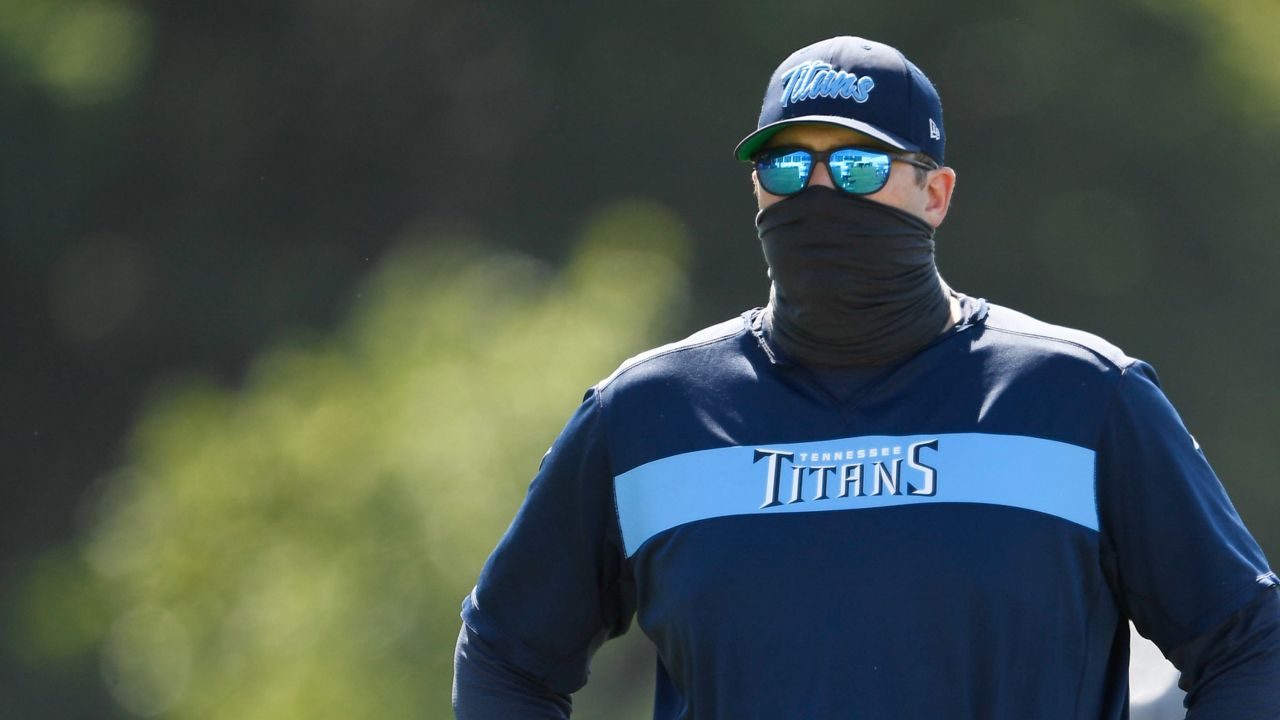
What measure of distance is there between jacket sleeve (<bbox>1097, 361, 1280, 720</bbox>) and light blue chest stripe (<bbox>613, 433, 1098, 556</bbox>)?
0.17 ft

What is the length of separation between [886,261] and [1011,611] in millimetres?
523

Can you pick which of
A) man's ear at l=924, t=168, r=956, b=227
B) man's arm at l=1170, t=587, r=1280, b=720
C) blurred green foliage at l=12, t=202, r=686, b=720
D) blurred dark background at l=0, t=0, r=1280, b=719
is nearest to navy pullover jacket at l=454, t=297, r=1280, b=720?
man's arm at l=1170, t=587, r=1280, b=720

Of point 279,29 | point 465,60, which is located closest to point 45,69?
point 279,29

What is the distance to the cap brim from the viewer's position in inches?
84.4

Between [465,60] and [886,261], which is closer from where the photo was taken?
[886,261]

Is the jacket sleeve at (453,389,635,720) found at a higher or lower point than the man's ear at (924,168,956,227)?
lower

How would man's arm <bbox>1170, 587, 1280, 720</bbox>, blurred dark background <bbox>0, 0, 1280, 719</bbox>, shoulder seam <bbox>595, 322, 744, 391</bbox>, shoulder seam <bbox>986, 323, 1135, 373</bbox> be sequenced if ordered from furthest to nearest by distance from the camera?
1. blurred dark background <bbox>0, 0, 1280, 719</bbox>
2. shoulder seam <bbox>595, 322, 744, 391</bbox>
3. shoulder seam <bbox>986, 323, 1135, 373</bbox>
4. man's arm <bbox>1170, 587, 1280, 720</bbox>

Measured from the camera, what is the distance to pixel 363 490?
243 inches

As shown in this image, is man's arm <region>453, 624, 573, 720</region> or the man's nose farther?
man's arm <region>453, 624, 573, 720</region>

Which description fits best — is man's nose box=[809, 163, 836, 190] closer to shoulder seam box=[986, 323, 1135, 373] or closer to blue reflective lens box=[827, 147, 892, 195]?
blue reflective lens box=[827, 147, 892, 195]

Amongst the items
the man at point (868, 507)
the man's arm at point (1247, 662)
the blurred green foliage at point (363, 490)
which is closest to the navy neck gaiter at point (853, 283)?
the man at point (868, 507)

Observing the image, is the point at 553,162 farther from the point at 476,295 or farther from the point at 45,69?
the point at 45,69

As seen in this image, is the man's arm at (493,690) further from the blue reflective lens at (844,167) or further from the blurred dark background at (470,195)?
the blurred dark background at (470,195)

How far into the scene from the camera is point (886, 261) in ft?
7.20
